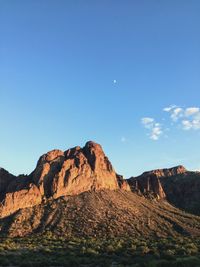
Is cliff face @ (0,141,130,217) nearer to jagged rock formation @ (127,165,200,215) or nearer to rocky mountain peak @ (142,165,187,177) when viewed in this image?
jagged rock formation @ (127,165,200,215)

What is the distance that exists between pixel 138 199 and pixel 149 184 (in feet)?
70.8

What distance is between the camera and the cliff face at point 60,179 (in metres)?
87.3

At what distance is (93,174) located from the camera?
102938 millimetres

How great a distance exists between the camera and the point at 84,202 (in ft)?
295

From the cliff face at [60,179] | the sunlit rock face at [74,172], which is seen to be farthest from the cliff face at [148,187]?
the sunlit rock face at [74,172]

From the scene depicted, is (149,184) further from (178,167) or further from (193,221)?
(178,167)

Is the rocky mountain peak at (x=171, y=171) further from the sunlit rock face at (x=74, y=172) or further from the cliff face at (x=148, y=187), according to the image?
the sunlit rock face at (x=74, y=172)

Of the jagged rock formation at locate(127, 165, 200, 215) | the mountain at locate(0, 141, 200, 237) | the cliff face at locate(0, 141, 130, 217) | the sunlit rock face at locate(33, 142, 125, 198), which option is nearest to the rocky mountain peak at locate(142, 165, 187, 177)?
the jagged rock formation at locate(127, 165, 200, 215)

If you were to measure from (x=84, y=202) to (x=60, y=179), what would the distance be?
908 cm

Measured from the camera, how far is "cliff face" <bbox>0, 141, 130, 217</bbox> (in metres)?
87.3

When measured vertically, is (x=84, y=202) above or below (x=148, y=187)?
below

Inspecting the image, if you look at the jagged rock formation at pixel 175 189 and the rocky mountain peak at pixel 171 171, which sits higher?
the rocky mountain peak at pixel 171 171

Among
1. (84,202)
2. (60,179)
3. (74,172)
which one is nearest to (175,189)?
(74,172)

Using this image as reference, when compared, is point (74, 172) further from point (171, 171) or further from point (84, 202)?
point (171, 171)
